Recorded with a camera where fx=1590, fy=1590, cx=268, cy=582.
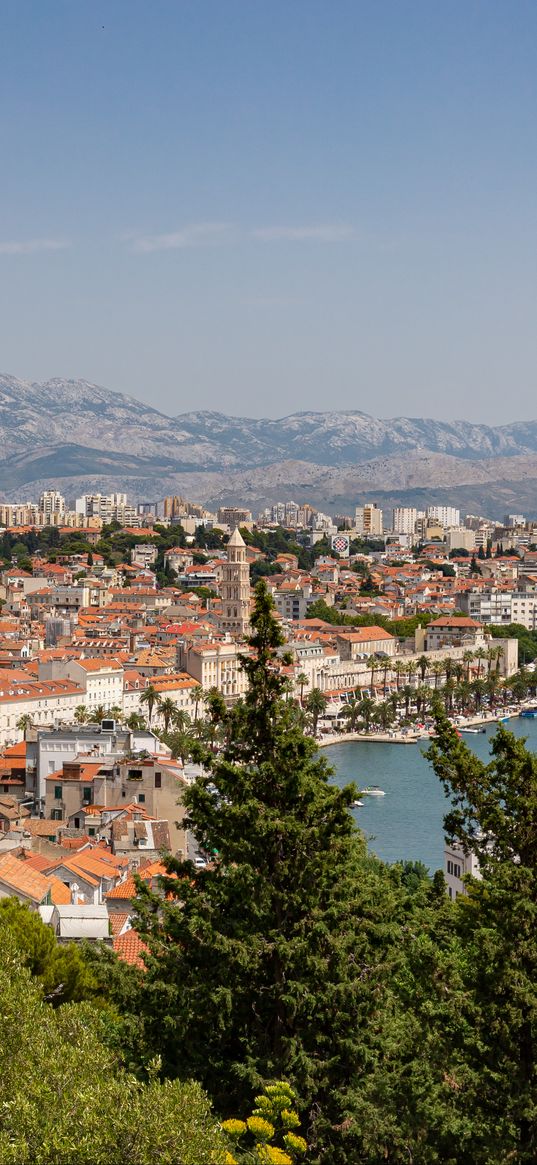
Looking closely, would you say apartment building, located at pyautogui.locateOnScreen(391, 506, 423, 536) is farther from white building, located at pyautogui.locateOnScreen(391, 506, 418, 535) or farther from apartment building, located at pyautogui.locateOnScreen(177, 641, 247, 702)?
apartment building, located at pyautogui.locateOnScreen(177, 641, 247, 702)

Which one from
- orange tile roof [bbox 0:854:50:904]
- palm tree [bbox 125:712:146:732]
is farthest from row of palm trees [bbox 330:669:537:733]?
orange tile roof [bbox 0:854:50:904]

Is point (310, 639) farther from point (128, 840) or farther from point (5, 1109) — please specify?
point (5, 1109)

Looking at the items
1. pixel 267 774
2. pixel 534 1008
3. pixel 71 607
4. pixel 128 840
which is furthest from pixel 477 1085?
pixel 71 607

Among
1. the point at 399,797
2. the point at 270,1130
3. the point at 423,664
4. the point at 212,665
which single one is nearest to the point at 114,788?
the point at 270,1130

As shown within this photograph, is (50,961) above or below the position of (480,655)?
above

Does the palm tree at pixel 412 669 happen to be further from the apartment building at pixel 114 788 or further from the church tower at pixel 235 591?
the apartment building at pixel 114 788

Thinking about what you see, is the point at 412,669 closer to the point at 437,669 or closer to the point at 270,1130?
the point at 437,669
